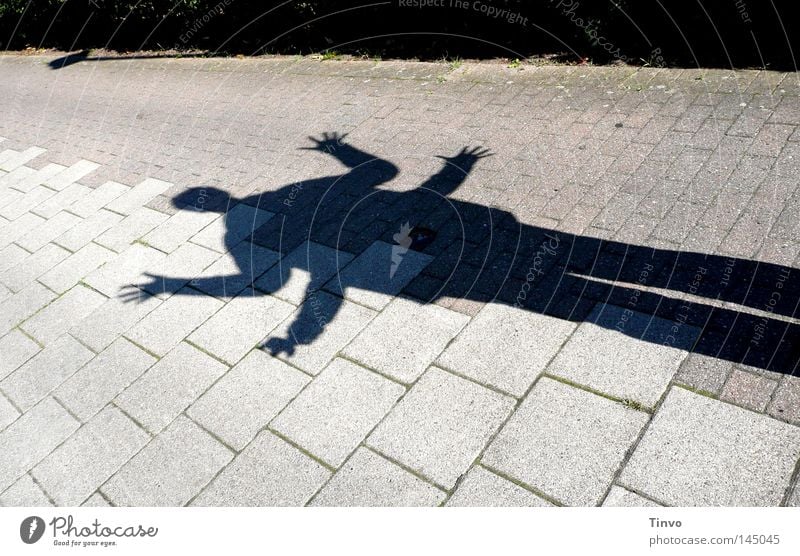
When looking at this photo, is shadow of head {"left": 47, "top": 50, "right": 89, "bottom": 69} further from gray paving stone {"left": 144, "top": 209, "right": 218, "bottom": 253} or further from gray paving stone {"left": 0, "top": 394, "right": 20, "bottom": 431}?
gray paving stone {"left": 0, "top": 394, "right": 20, "bottom": 431}

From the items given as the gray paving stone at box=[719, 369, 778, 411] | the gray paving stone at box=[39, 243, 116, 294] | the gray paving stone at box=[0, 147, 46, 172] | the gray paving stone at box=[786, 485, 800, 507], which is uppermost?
the gray paving stone at box=[0, 147, 46, 172]

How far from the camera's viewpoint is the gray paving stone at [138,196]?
6265 mm

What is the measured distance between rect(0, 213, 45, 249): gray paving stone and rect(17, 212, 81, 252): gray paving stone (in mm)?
113

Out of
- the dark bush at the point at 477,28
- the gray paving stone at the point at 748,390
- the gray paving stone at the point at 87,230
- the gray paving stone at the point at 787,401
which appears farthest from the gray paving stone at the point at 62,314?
the dark bush at the point at 477,28

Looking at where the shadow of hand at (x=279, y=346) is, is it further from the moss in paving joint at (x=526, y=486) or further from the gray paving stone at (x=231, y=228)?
the moss in paving joint at (x=526, y=486)

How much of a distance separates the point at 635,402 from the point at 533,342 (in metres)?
0.72

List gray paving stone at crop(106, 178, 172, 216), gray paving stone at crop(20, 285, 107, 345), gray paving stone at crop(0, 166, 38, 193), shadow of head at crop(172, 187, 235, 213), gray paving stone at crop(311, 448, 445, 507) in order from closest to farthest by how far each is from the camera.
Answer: gray paving stone at crop(311, 448, 445, 507) < gray paving stone at crop(20, 285, 107, 345) < shadow of head at crop(172, 187, 235, 213) < gray paving stone at crop(106, 178, 172, 216) < gray paving stone at crop(0, 166, 38, 193)

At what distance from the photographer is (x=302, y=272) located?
186 inches

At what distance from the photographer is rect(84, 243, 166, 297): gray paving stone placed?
505 centimetres

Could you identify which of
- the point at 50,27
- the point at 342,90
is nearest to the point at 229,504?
the point at 342,90

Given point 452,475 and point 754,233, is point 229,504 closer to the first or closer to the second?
point 452,475

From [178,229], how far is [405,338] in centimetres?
294

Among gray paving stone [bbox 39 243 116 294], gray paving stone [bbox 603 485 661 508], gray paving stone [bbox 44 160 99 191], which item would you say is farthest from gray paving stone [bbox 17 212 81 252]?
gray paving stone [bbox 603 485 661 508]

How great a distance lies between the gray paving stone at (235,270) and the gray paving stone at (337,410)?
1.38m
